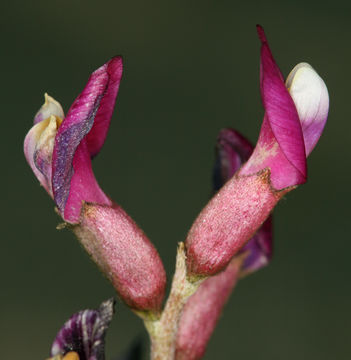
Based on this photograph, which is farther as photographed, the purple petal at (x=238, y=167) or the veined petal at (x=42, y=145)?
the purple petal at (x=238, y=167)

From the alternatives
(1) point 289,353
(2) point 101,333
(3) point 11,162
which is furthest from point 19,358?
(2) point 101,333

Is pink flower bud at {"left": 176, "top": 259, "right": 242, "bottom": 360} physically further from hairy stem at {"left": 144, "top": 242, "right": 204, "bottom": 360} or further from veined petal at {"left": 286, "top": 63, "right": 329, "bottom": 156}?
veined petal at {"left": 286, "top": 63, "right": 329, "bottom": 156}

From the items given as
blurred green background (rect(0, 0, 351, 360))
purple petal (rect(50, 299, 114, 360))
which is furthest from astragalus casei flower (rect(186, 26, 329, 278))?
blurred green background (rect(0, 0, 351, 360))

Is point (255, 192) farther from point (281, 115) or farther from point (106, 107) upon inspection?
point (106, 107)

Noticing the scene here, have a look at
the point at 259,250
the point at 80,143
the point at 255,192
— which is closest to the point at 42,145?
the point at 80,143

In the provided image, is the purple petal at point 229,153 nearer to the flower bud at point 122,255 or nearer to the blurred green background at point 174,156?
the flower bud at point 122,255

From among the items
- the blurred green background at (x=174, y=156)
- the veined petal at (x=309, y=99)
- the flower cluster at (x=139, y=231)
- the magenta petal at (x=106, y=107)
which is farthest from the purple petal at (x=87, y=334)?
the blurred green background at (x=174, y=156)
